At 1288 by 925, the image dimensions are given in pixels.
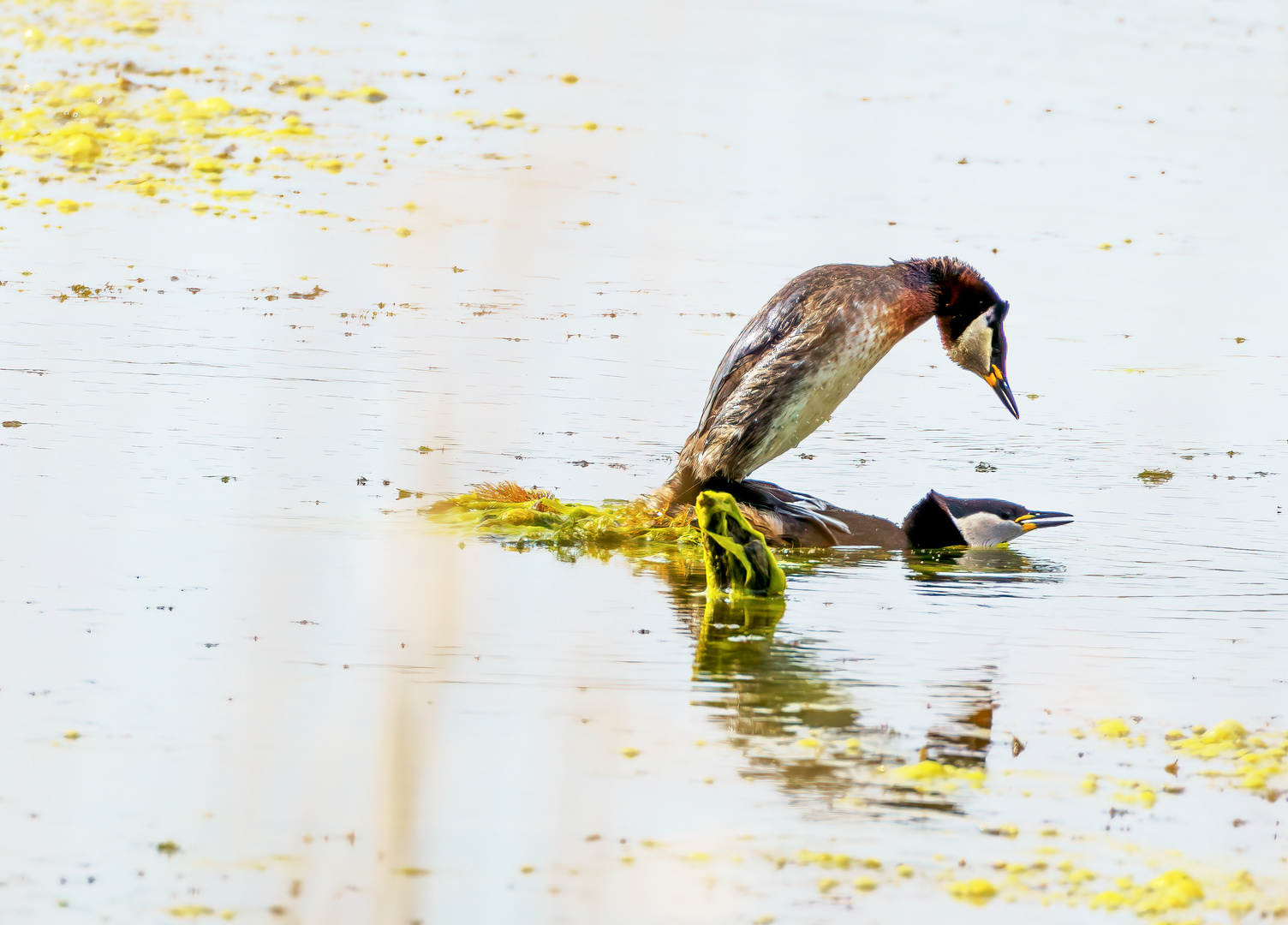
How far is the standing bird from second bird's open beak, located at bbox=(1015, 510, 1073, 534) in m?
1.02

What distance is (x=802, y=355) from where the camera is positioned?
26.9ft

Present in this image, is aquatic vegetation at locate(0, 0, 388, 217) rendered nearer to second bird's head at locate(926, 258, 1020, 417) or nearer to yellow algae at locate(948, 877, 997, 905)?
second bird's head at locate(926, 258, 1020, 417)

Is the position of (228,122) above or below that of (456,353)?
above

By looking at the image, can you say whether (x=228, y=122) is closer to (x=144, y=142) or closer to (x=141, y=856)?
(x=144, y=142)

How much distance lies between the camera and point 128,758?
5.20 meters

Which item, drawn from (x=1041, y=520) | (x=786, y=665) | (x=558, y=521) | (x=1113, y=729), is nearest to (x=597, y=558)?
(x=558, y=521)

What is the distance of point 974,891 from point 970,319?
15.2 ft

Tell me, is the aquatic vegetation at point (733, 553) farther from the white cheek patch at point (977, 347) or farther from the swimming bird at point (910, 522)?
the white cheek patch at point (977, 347)

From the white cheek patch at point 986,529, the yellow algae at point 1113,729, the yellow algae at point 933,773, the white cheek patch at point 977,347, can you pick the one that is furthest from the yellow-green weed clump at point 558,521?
the yellow algae at point 933,773

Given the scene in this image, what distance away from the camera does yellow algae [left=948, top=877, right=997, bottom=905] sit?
460 cm

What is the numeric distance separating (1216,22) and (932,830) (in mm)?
23387

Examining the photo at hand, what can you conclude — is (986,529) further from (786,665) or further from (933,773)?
(933,773)

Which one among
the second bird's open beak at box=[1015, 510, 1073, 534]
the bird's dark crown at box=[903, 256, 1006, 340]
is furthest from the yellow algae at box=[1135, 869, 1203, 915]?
the bird's dark crown at box=[903, 256, 1006, 340]

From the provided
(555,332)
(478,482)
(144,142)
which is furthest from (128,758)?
(144,142)
